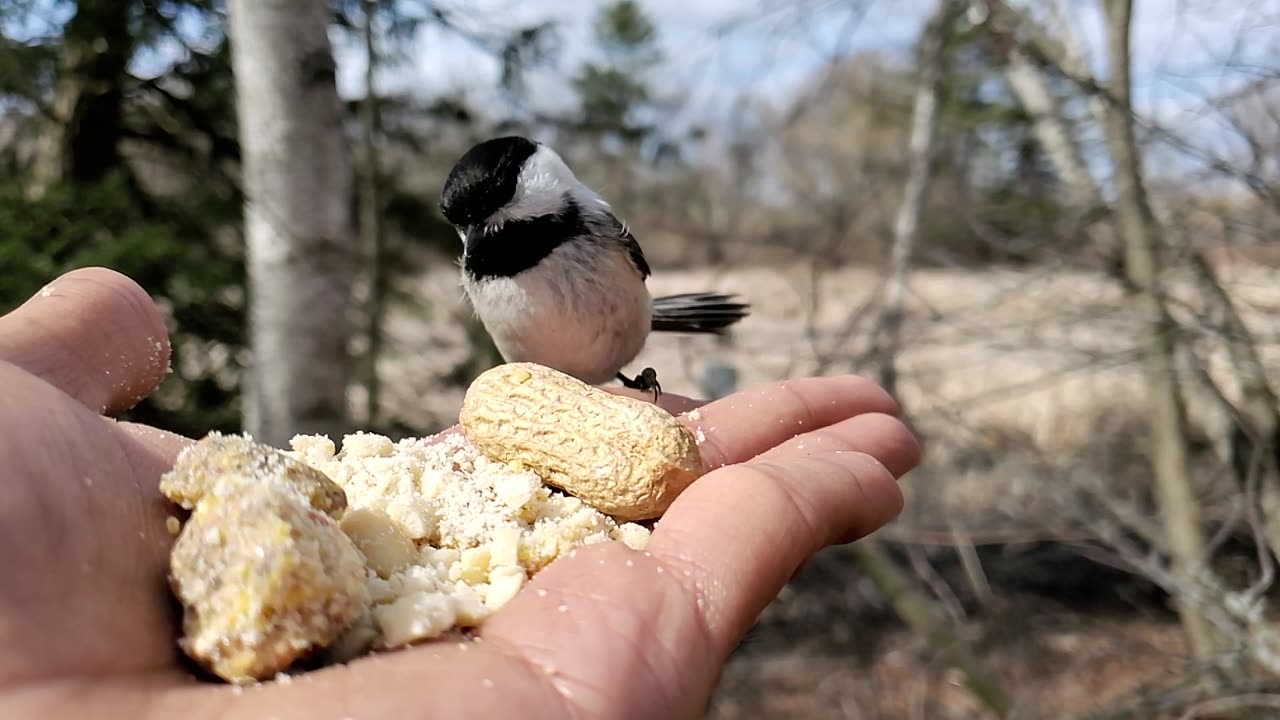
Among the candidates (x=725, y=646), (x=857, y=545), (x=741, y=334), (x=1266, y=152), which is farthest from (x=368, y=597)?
(x=741, y=334)

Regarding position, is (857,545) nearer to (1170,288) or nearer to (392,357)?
(1170,288)

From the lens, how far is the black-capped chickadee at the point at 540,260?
1.55m

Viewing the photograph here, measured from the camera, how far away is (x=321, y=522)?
82 centimetres

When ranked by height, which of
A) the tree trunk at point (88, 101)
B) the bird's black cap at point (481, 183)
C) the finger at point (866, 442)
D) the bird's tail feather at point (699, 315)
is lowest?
the finger at point (866, 442)

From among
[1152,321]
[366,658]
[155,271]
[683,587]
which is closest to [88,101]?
[155,271]

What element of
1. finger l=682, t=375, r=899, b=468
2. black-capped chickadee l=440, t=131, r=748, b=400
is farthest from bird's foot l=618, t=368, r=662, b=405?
finger l=682, t=375, r=899, b=468

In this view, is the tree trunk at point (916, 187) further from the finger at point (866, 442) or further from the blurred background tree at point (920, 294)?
the finger at point (866, 442)

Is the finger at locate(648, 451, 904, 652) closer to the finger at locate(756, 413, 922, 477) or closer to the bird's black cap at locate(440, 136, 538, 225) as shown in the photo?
the finger at locate(756, 413, 922, 477)

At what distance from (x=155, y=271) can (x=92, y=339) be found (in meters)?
1.44

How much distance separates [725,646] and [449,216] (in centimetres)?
104

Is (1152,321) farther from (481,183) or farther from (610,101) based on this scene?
(610,101)

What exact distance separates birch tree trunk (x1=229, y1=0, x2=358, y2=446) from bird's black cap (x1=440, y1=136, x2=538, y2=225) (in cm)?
33

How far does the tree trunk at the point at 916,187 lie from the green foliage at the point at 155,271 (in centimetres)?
200

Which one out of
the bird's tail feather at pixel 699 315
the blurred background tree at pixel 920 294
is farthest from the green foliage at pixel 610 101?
the bird's tail feather at pixel 699 315
